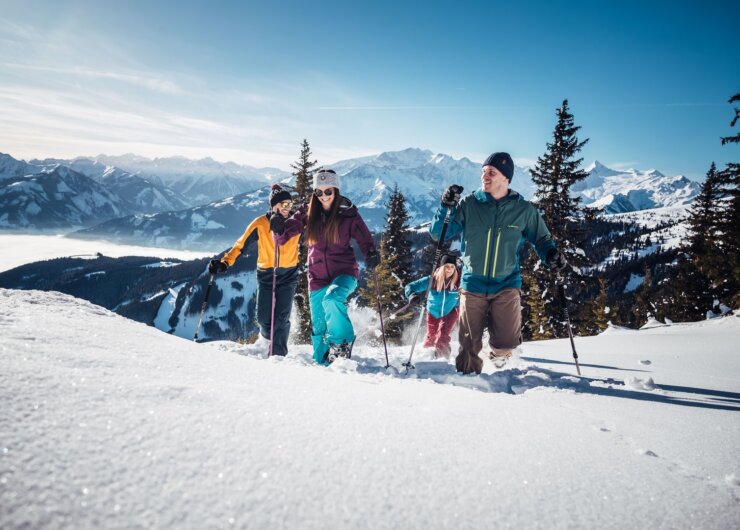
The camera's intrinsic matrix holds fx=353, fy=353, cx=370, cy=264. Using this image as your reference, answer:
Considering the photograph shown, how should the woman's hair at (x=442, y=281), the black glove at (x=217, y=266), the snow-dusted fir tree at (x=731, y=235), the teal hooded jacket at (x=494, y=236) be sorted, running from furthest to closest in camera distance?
the snow-dusted fir tree at (x=731, y=235) < the woman's hair at (x=442, y=281) < the black glove at (x=217, y=266) < the teal hooded jacket at (x=494, y=236)

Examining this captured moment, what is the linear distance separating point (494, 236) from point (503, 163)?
84 cm

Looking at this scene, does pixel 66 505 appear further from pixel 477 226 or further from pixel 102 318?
pixel 477 226

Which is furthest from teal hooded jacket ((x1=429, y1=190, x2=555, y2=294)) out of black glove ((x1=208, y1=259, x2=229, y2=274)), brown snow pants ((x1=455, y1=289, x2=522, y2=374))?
black glove ((x1=208, y1=259, x2=229, y2=274))


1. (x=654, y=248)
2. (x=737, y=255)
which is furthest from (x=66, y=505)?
(x=654, y=248)

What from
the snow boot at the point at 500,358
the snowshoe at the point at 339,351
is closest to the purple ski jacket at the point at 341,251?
the snowshoe at the point at 339,351

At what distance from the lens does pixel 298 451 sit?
1.17 meters

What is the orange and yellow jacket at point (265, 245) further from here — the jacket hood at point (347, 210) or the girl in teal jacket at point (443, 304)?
the girl in teal jacket at point (443, 304)

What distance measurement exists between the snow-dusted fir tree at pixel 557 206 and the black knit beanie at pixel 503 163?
1462 cm

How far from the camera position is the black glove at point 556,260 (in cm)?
420

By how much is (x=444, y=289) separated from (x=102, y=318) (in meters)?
5.12

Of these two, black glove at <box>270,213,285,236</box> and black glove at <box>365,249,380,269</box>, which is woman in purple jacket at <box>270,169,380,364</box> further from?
black glove at <box>270,213,285,236</box>

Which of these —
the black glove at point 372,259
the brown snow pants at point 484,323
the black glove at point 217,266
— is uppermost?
the black glove at point 372,259

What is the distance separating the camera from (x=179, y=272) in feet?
573

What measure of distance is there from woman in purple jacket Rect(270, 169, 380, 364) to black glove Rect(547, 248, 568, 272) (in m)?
2.28
